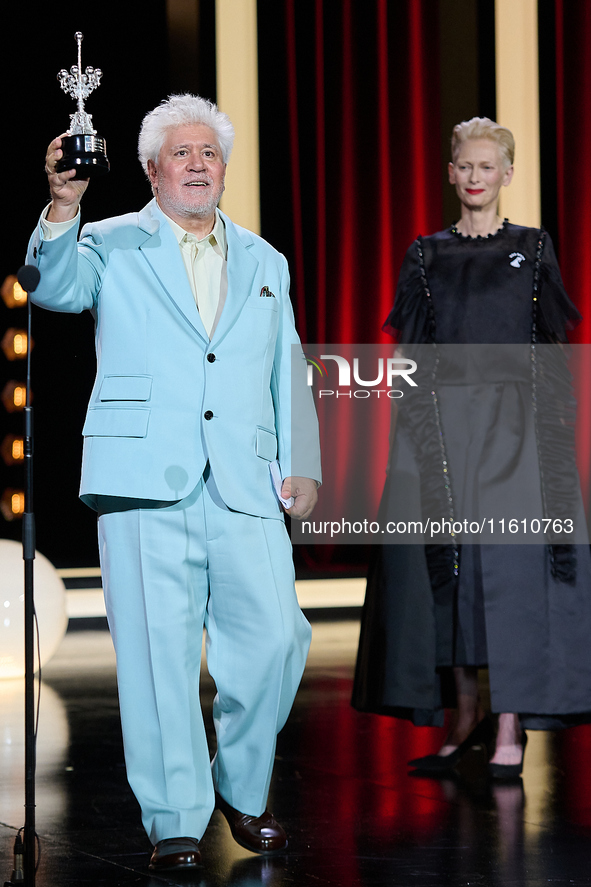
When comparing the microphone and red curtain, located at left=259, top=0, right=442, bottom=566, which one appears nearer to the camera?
the microphone

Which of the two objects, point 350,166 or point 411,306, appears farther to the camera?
point 350,166

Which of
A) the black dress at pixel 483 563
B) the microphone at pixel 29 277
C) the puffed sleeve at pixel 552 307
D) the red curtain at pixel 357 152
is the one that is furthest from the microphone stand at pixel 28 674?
the red curtain at pixel 357 152

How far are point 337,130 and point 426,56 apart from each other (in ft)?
2.27

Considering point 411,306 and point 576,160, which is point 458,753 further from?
point 576,160

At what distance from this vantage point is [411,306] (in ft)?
10.5

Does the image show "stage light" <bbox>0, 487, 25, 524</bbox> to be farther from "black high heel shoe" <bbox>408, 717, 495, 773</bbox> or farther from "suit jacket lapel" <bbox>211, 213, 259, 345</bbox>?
"suit jacket lapel" <bbox>211, 213, 259, 345</bbox>

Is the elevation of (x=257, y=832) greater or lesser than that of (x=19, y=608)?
lesser

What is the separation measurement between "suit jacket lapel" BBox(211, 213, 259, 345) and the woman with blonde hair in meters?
0.81

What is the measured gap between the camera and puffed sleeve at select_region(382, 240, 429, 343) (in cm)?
318

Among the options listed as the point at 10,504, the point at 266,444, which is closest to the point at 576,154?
the point at 10,504

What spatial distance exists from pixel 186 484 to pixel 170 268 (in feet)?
1.39

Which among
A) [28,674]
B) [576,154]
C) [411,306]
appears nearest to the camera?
[28,674]

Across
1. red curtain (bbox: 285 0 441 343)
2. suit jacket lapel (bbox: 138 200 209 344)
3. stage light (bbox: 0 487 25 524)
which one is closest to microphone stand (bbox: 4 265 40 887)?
suit jacket lapel (bbox: 138 200 209 344)

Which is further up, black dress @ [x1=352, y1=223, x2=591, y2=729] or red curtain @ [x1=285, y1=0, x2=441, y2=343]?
red curtain @ [x1=285, y1=0, x2=441, y2=343]
